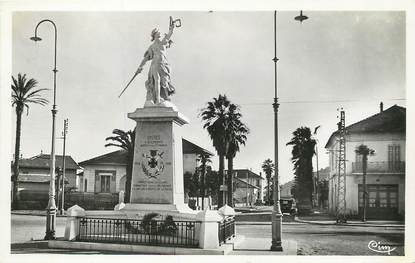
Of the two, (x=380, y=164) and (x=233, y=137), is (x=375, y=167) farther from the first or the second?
(x=233, y=137)

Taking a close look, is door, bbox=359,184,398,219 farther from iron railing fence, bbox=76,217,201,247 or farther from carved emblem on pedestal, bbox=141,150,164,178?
carved emblem on pedestal, bbox=141,150,164,178

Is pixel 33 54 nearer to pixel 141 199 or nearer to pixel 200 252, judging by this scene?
pixel 141 199

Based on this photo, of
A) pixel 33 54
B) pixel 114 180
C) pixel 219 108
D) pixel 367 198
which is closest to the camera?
pixel 33 54

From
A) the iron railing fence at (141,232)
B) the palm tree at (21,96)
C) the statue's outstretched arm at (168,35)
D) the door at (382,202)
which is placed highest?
the statue's outstretched arm at (168,35)

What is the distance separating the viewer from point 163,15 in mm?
11109

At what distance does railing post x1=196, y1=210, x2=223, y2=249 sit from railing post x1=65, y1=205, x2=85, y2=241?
2.91 metres

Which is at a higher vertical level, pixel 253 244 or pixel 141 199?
pixel 141 199

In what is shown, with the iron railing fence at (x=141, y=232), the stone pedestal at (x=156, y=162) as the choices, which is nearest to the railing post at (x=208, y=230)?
the iron railing fence at (x=141, y=232)

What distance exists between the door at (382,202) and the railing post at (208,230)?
14.2ft

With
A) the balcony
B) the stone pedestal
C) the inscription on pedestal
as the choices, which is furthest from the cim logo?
the balcony

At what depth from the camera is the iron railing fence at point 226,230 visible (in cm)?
1099

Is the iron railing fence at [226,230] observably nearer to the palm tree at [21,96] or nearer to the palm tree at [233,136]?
the palm tree at [21,96]

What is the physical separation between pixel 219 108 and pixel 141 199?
47.7 ft
